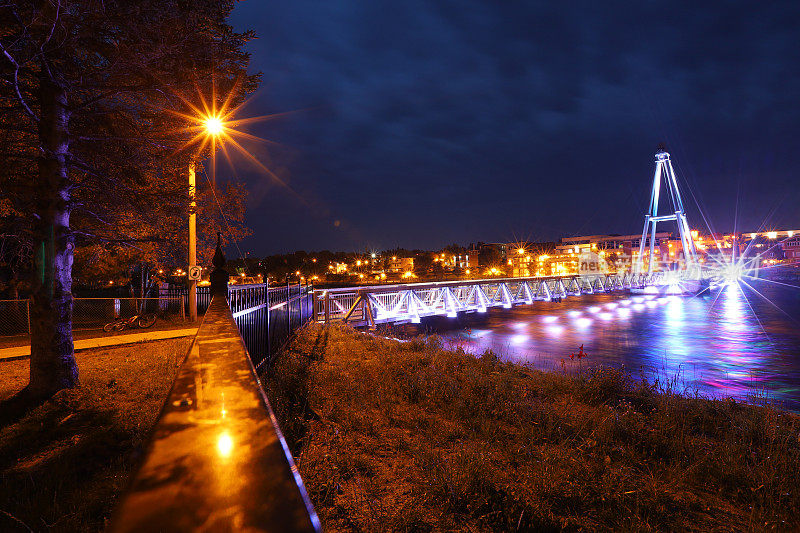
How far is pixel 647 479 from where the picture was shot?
3928 mm

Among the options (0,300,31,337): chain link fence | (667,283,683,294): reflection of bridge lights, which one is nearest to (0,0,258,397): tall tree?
(0,300,31,337): chain link fence

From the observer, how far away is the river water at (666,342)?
551 inches

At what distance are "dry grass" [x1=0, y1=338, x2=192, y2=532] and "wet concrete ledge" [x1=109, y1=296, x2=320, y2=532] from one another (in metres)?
0.14

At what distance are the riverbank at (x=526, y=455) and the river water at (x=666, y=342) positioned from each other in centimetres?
373

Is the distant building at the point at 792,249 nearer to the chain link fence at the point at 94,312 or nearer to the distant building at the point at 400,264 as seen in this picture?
the distant building at the point at 400,264

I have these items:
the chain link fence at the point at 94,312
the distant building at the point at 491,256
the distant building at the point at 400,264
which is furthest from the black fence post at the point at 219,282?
the distant building at the point at 491,256

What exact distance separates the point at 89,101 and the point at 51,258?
274 centimetres

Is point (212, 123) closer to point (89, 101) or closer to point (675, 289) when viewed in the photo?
point (89, 101)

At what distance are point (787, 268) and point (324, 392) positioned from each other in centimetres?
18731

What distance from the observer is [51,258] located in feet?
20.3

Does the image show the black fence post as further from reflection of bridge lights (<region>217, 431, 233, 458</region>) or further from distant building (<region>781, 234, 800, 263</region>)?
distant building (<region>781, 234, 800, 263</region>)

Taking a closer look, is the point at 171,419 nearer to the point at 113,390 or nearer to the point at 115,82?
the point at 113,390

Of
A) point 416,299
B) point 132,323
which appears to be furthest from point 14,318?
point 416,299

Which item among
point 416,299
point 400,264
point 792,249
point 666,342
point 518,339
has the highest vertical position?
point 792,249
